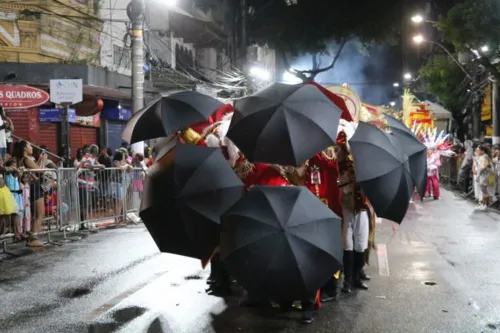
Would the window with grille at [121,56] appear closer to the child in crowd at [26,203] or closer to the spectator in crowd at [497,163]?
the child in crowd at [26,203]

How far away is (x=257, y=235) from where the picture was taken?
14.8 feet

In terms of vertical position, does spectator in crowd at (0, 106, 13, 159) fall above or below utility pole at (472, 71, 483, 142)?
below

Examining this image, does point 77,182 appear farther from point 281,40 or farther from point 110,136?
point 281,40

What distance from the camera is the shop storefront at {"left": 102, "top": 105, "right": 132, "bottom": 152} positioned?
22922 mm

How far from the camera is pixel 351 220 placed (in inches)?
251

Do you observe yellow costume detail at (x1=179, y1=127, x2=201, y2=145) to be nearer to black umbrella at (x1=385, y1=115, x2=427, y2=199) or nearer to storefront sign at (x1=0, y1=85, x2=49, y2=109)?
black umbrella at (x1=385, y1=115, x2=427, y2=199)

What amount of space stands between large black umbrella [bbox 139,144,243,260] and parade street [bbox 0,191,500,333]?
2.67ft

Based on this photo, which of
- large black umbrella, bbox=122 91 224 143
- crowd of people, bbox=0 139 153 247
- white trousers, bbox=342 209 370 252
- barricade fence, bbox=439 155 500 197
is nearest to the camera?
large black umbrella, bbox=122 91 224 143

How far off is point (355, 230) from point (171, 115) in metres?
2.53

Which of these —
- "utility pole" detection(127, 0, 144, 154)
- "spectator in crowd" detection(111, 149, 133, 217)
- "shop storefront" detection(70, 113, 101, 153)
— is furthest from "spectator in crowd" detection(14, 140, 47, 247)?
"shop storefront" detection(70, 113, 101, 153)

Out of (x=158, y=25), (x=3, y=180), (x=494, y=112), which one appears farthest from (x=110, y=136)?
(x=494, y=112)

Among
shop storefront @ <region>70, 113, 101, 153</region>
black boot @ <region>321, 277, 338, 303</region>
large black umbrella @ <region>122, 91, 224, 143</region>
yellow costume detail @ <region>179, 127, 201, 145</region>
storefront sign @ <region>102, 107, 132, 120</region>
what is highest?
storefront sign @ <region>102, 107, 132, 120</region>

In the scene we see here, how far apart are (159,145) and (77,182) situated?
4927 mm

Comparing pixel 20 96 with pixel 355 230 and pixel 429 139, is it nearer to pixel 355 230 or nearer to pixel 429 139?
pixel 355 230
